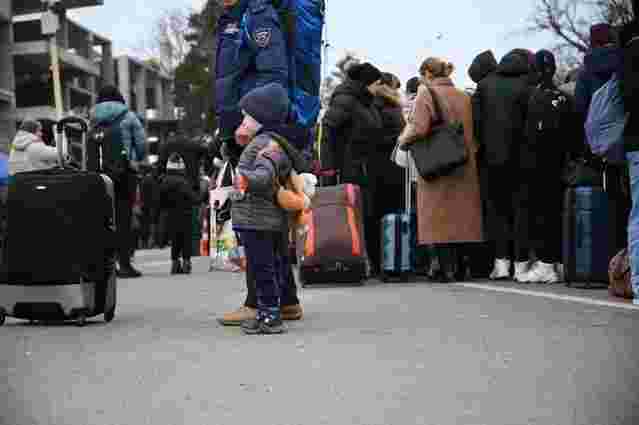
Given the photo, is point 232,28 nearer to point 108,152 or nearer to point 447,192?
point 447,192

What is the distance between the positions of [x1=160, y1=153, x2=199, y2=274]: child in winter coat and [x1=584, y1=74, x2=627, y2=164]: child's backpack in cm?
685

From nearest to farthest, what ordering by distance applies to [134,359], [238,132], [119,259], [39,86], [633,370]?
[633,370] → [134,359] → [238,132] → [119,259] → [39,86]

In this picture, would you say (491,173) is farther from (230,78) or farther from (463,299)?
(230,78)

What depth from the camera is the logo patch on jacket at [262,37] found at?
8008mm

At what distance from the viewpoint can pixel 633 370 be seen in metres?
5.80

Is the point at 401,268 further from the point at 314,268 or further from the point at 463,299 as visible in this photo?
the point at 463,299

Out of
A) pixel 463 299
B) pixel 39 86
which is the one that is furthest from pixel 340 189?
pixel 39 86

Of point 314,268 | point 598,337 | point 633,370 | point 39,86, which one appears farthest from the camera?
point 39,86

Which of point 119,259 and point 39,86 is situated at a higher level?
point 39,86

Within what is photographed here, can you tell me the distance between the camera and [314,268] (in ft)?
39.0

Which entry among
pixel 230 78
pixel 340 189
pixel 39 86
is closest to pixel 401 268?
pixel 340 189

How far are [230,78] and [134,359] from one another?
2288mm

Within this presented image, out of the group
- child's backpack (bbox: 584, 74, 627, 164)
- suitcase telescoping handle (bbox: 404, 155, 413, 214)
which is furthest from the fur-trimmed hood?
child's backpack (bbox: 584, 74, 627, 164)

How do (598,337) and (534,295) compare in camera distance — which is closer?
(598,337)
